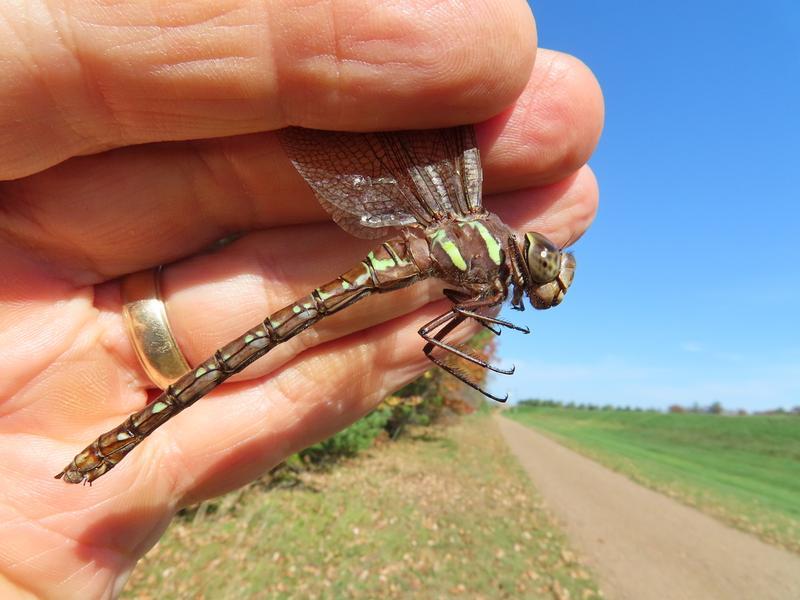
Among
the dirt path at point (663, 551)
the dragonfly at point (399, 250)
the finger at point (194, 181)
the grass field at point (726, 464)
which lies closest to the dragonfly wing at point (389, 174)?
the dragonfly at point (399, 250)

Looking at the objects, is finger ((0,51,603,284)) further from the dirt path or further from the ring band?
the dirt path

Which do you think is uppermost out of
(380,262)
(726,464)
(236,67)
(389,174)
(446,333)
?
(389,174)

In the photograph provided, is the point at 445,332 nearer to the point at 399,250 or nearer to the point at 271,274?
the point at 399,250

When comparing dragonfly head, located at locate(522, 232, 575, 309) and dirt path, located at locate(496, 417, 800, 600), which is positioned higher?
dragonfly head, located at locate(522, 232, 575, 309)

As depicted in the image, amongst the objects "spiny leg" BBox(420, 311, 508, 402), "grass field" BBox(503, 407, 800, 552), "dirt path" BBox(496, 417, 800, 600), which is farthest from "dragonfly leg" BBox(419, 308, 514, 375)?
"grass field" BBox(503, 407, 800, 552)

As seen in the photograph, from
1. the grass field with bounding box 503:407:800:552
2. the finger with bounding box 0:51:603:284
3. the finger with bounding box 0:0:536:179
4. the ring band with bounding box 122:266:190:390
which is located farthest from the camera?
the grass field with bounding box 503:407:800:552

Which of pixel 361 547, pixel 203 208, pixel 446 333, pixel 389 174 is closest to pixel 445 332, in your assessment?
pixel 446 333

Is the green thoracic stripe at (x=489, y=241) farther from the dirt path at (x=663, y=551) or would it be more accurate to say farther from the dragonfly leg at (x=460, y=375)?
the dirt path at (x=663, y=551)
